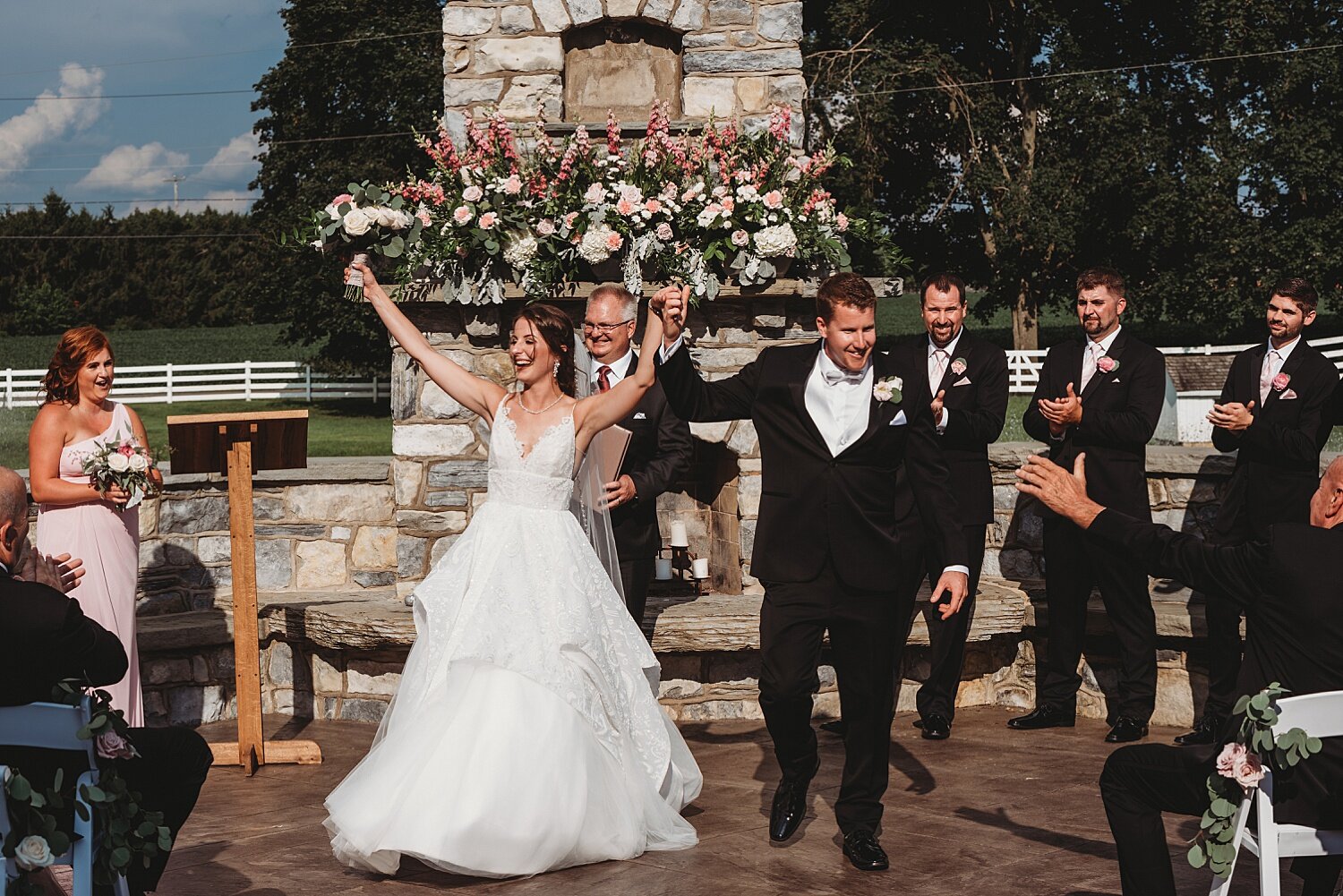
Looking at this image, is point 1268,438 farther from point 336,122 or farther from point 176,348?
point 176,348

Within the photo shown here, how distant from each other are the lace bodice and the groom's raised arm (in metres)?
0.50

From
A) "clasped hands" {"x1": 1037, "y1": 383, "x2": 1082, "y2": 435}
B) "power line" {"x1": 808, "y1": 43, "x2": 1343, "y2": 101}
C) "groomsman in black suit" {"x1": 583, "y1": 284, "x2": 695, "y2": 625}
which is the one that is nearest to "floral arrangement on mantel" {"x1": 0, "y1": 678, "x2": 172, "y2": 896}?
"groomsman in black suit" {"x1": 583, "y1": 284, "x2": 695, "y2": 625}

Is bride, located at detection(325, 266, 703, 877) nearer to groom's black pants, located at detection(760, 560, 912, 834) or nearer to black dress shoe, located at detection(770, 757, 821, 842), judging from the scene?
black dress shoe, located at detection(770, 757, 821, 842)

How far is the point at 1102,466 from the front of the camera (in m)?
6.89

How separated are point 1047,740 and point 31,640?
4862mm

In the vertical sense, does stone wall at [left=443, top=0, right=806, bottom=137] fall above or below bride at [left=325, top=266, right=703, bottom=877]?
above

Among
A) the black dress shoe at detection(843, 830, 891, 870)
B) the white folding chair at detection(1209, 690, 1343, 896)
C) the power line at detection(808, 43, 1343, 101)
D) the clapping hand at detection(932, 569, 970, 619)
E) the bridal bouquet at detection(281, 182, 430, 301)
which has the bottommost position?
the black dress shoe at detection(843, 830, 891, 870)

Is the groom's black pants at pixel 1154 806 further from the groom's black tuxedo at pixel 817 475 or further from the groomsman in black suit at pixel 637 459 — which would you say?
the groomsman in black suit at pixel 637 459

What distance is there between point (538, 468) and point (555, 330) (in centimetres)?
53

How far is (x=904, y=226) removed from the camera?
29828mm

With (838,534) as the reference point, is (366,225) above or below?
above

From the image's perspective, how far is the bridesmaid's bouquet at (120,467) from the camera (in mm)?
6164

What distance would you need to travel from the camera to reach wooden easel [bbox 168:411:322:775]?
667 centimetres

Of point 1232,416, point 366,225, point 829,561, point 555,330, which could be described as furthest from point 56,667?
point 1232,416
